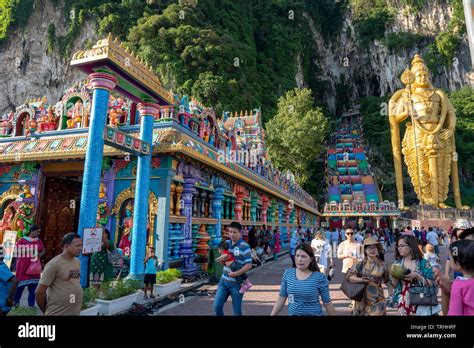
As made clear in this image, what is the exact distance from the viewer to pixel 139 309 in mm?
6035

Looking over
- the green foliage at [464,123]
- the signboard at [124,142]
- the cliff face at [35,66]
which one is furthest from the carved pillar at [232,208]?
the green foliage at [464,123]

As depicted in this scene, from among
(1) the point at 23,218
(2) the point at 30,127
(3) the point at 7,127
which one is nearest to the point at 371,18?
(2) the point at 30,127

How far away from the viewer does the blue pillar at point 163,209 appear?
27.9 ft

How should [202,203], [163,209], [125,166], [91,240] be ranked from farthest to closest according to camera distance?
[202,203], [125,166], [163,209], [91,240]

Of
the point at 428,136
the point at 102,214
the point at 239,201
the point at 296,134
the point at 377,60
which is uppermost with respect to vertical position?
the point at 377,60

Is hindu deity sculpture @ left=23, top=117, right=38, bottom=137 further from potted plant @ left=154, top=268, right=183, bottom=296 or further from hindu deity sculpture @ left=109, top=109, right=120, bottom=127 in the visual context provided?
potted plant @ left=154, top=268, right=183, bottom=296

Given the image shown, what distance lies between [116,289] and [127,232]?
11.4ft

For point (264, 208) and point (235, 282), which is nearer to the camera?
point (235, 282)

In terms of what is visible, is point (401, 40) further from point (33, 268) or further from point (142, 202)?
point (33, 268)

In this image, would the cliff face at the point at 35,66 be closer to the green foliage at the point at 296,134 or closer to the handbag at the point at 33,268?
the green foliage at the point at 296,134

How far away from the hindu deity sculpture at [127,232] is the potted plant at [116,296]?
9.41ft

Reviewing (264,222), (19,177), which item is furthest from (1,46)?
(264,222)

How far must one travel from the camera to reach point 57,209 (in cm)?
1163

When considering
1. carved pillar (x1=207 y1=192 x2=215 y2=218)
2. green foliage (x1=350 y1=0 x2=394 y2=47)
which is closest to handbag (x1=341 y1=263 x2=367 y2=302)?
carved pillar (x1=207 y1=192 x2=215 y2=218)
